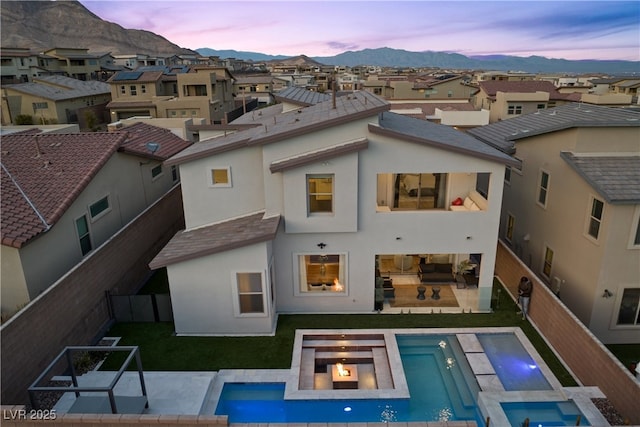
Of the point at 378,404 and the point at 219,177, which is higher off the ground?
the point at 219,177

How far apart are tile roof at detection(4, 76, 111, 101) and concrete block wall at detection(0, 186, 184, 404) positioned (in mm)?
40042

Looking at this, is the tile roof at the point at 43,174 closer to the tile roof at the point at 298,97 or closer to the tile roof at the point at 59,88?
the tile roof at the point at 298,97

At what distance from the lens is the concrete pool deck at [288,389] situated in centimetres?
1067

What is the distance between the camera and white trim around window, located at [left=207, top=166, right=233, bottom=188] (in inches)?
588

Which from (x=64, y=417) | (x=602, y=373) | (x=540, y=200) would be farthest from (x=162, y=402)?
(x=540, y=200)

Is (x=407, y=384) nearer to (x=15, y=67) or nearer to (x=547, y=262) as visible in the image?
(x=547, y=262)

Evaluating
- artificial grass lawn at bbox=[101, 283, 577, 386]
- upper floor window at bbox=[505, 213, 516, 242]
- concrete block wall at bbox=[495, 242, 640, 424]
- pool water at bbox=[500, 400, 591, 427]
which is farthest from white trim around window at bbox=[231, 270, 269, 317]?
upper floor window at bbox=[505, 213, 516, 242]

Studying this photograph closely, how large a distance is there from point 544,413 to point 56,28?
725 feet

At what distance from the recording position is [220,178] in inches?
597

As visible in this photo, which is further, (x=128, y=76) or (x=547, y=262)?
(x=128, y=76)

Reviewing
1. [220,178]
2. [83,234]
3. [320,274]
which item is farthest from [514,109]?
[83,234]

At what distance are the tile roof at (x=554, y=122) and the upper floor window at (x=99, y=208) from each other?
17.3 m

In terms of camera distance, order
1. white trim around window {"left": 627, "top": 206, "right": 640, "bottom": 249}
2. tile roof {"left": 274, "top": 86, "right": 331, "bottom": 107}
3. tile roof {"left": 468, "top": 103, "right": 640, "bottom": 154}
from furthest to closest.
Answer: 1. tile roof {"left": 274, "top": 86, "right": 331, "bottom": 107}
2. tile roof {"left": 468, "top": 103, "right": 640, "bottom": 154}
3. white trim around window {"left": 627, "top": 206, "right": 640, "bottom": 249}

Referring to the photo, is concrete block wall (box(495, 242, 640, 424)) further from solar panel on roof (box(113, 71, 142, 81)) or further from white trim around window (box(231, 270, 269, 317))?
solar panel on roof (box(113, 71, 142, 81))
